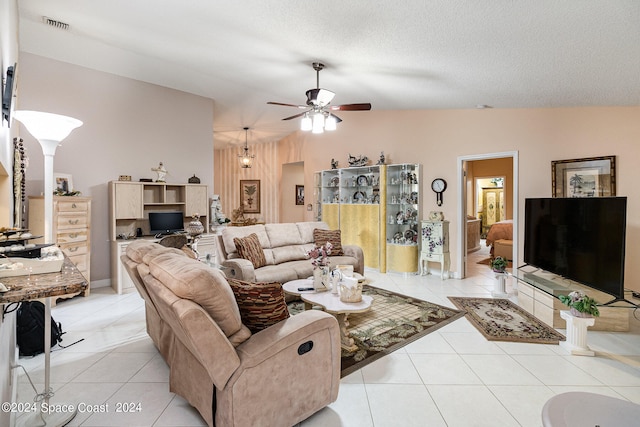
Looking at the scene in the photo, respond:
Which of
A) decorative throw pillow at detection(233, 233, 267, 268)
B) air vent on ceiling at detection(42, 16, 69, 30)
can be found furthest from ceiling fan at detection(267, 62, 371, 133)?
air vent on ceiling at detection(42, 16, 69, 30)

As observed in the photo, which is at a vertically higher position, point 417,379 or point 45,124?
point 45,124

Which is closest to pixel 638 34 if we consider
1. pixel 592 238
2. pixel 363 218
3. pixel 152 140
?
pixel 592 238

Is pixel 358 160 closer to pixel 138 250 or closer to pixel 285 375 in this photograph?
pixel 138 250

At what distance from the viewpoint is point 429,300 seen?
13.7 feet

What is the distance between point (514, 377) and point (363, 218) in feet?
12.8

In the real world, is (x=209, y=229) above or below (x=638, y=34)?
below

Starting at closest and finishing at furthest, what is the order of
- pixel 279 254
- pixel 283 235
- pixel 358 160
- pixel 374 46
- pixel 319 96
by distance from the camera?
pixel 374 46 → pixel 319 96 → pixel 279 254 → pixel 283 235 → pixel 358 160

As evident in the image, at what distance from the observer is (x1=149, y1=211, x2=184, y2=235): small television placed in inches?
196

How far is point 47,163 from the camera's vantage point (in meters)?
2.20

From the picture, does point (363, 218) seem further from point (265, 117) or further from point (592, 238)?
point (592, 238)

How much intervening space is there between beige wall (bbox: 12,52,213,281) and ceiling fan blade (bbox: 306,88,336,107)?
9.74ft

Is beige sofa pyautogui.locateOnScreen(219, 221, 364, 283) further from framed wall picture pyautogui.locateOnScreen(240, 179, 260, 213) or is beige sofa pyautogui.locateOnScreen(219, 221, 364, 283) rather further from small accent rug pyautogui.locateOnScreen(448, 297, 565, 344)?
framed wall picture pyautogui.locateOnScreen(240, 179, 260, 213)

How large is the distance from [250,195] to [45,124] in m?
7.05

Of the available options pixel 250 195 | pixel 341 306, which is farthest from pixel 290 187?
pixel 341 306
